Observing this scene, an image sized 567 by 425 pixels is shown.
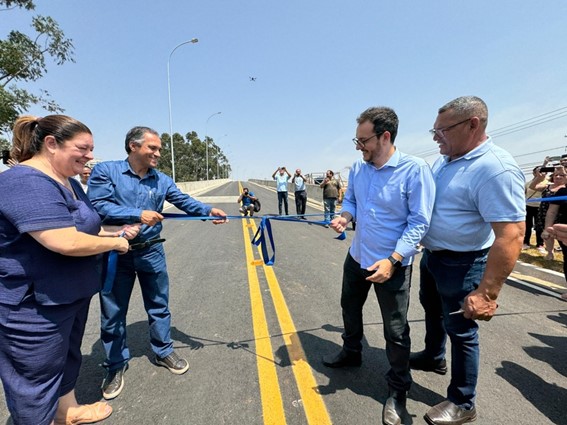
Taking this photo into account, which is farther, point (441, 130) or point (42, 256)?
point (441, 130)

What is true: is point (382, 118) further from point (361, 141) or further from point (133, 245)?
point (133, 245)

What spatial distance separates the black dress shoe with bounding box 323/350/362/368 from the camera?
264cm

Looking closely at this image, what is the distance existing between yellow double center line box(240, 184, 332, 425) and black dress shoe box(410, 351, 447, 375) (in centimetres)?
96

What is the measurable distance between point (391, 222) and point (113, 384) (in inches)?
97.8

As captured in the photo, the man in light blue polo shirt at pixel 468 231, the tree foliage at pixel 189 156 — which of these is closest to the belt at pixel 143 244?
the man in light blue polo shirt at pixel 468 231

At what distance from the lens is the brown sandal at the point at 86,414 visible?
200 centimetres

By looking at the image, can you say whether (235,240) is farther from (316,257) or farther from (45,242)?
(45,242)

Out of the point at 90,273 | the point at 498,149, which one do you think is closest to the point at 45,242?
the point at 90,273

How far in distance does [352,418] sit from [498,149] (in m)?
2.03

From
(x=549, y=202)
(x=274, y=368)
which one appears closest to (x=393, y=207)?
(x=274, y=368)

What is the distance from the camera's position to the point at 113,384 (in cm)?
235

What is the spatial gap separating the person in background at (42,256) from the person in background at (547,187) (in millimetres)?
5752

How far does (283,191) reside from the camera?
12500 mm

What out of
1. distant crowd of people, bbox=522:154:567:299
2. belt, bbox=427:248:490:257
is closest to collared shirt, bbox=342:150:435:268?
belt, bbox=427:248:490:257
